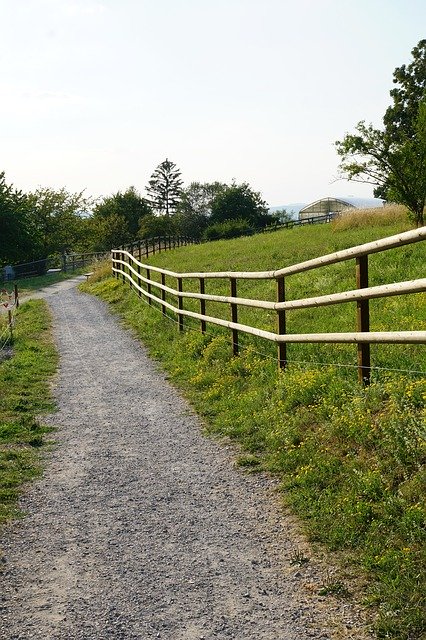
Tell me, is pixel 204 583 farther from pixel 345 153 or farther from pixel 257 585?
pixel 345 153

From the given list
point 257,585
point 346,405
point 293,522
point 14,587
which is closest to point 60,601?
point 14,587

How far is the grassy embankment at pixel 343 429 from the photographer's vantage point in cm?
442

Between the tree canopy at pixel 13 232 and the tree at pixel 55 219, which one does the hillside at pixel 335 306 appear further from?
the tree at pixel 55 219

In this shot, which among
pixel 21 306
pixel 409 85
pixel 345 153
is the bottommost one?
pixel 21 306

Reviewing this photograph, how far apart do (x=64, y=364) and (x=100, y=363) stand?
675mm

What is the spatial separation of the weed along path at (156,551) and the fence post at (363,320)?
4.55ft

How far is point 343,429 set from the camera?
615 centimetres

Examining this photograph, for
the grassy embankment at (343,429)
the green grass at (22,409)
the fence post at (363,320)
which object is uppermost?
the fence post at (363,320)

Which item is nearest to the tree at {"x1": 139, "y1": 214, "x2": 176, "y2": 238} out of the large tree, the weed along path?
the large tree

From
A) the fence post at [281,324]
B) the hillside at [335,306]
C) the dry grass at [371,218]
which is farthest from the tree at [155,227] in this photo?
the fence post at [281,324]

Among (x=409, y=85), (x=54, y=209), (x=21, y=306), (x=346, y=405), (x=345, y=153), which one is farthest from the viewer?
(x=54, y=209)

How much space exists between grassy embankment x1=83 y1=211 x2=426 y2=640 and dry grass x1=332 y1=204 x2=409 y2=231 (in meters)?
21.2

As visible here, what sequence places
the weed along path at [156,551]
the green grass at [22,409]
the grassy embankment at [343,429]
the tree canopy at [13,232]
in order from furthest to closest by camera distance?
the tree canopy at [13,232] → the green grass at [22,409] → the grassy embankment at [343,429] → the weed along path at [156,551]

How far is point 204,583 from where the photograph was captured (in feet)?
15.1
